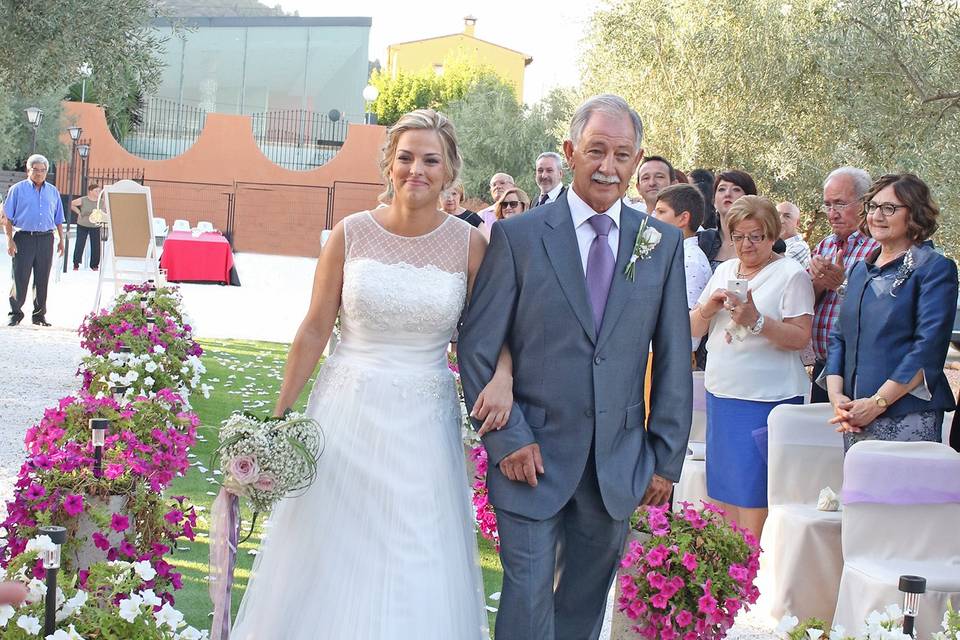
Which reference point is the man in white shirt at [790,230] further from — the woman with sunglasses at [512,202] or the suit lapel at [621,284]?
the suit lapel at [621,284]

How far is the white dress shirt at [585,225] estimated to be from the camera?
3.86 metres

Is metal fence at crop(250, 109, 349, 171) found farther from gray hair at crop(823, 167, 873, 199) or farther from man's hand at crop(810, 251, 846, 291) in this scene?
man's hand at crop(810, 251, 846, 291)

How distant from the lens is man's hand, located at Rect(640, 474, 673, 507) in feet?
12.7

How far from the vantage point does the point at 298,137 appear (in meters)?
48.9

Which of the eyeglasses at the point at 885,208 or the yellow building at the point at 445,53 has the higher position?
the yellow building at the point at 445,53

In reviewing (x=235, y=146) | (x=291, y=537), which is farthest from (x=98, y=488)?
(x=235, y=146)

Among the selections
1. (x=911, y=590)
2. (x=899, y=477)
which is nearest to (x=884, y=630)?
(x=911, y=590)

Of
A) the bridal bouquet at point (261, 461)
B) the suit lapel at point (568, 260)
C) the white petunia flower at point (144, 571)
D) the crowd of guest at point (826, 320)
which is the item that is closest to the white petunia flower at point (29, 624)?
the white petunia flower at point (144, 571)

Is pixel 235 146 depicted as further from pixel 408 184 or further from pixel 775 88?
pixel 408 184

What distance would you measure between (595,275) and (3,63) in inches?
358

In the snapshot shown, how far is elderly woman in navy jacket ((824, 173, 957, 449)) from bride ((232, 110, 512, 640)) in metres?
2.13

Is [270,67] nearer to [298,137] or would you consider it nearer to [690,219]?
[298,137]

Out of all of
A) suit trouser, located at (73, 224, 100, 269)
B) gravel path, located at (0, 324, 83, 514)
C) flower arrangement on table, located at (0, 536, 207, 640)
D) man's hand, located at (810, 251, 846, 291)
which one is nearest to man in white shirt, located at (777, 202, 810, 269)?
man's hand, located at (810, 251, 846, 291)

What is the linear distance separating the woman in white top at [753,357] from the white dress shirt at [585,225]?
2.22m
